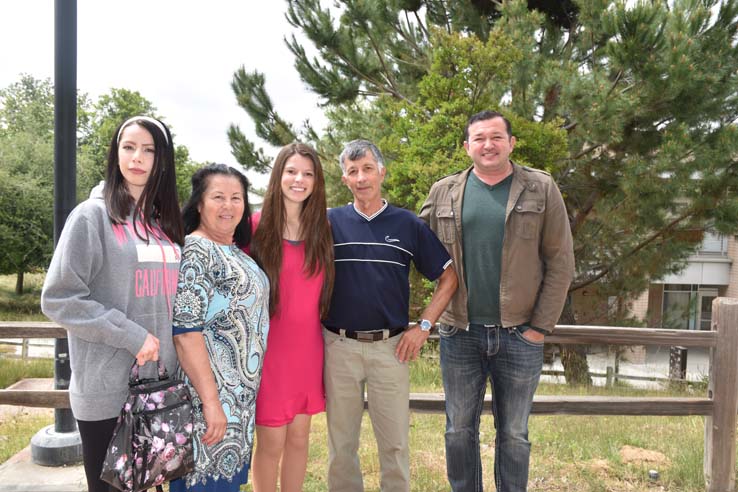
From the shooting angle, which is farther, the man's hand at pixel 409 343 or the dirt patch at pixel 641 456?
the dirt patch at pixel 641 456

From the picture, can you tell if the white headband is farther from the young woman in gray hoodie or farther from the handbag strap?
the handbag strap

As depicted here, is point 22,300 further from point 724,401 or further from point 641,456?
point 724,401

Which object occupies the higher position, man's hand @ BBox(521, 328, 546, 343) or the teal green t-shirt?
the teal green t-shirt

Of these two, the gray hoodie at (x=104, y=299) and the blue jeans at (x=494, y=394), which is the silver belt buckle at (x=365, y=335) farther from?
the gray hoodie at (x=104, y=299)

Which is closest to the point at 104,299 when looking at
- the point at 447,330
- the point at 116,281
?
the point at 116,281

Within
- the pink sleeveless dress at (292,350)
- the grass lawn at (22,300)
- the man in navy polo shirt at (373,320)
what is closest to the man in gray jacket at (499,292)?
the man in navy polo shirt at (373,320)

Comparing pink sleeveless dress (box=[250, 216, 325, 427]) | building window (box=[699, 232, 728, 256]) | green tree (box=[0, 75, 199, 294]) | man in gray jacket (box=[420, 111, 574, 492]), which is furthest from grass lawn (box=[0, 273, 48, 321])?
building window (box=[699, 232, 728, 256])

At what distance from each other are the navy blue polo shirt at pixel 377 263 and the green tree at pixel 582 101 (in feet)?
19.8

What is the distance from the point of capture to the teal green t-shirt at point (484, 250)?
2807 mm

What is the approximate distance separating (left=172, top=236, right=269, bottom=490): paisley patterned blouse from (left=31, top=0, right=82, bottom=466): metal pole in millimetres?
1881

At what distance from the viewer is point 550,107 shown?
11.0m

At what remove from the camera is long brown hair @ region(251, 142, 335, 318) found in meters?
2.52

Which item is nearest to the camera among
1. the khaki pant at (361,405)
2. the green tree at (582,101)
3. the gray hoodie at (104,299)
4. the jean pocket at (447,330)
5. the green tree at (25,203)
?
the gray hoodie at (104,299)

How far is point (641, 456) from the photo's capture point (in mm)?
3785
